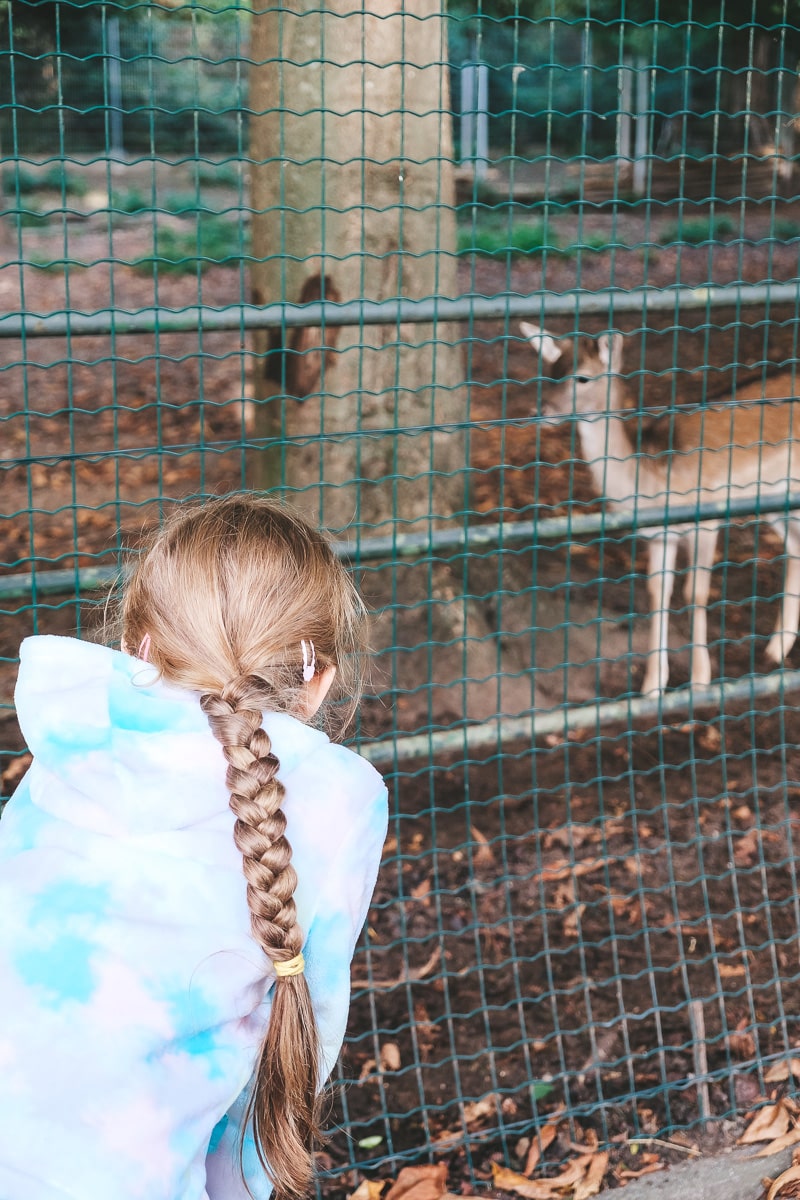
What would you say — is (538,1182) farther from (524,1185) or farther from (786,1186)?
(786,1186)

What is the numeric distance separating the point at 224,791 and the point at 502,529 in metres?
1.37

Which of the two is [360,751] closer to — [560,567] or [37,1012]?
[37,1012]

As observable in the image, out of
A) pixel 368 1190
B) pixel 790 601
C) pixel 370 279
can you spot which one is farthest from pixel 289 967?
pixel 790 601

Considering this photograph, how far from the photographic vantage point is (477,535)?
303 cm

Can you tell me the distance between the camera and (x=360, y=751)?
292cm

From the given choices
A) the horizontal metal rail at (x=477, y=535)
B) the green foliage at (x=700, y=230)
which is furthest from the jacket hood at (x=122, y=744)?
the green foliage at (x=700, y=230)

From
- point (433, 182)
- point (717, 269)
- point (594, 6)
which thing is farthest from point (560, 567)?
point (594, 6)

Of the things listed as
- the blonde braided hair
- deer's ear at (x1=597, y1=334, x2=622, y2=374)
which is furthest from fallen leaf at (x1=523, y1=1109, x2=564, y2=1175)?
deer's ear at (x1=597, y1=334, x2=622, y2=374)

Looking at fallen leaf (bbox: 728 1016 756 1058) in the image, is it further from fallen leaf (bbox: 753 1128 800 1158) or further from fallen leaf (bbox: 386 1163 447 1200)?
fallen leaf (bbox: 386 1163 447 1200)

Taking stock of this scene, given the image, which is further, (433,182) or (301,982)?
(433,182)

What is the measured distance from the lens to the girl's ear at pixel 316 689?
1.94 meters

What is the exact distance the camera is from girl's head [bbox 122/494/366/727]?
183 centimetres

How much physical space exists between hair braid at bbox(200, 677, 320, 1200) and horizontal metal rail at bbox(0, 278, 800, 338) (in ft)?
2.88

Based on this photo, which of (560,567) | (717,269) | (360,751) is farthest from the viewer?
(717,269)
